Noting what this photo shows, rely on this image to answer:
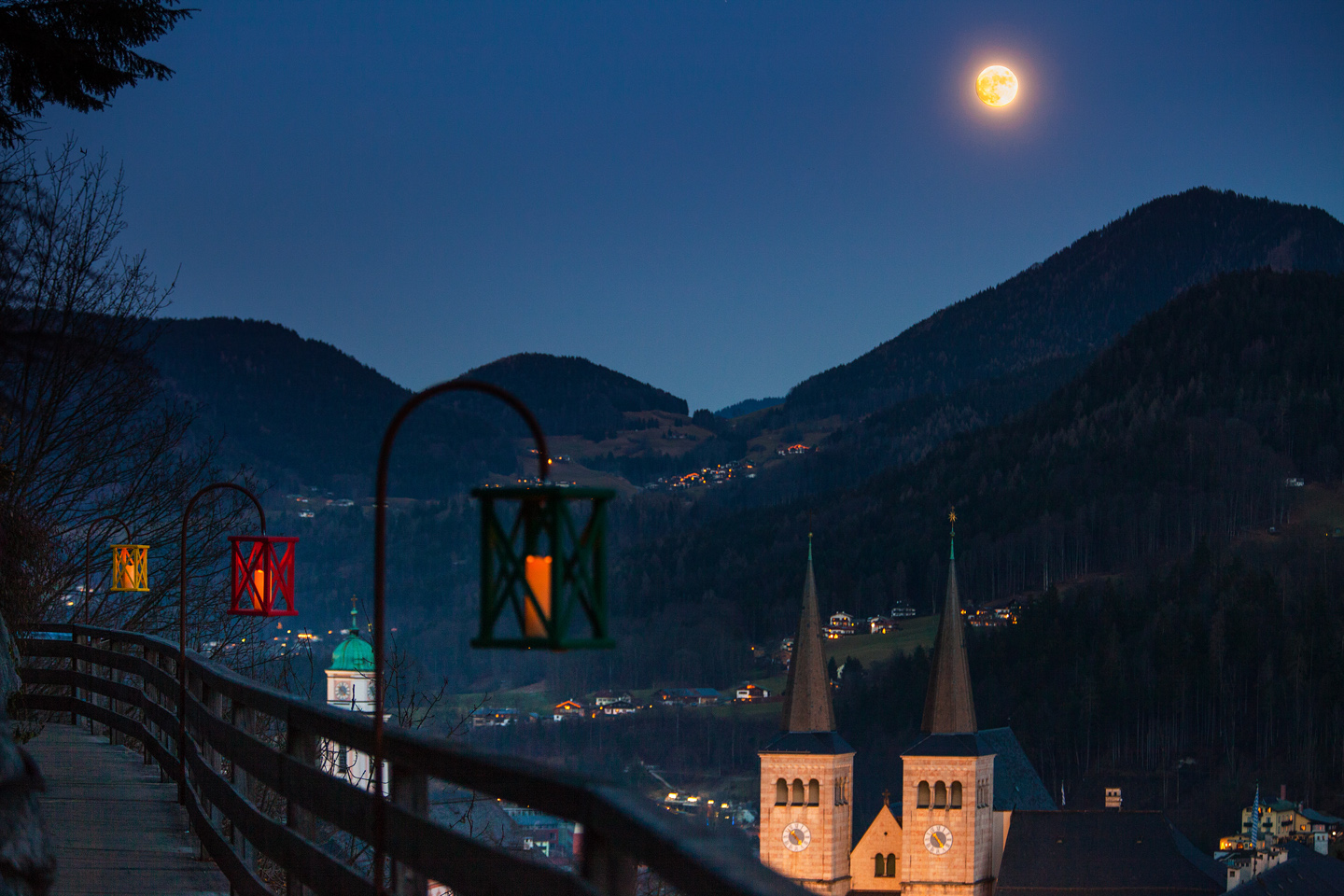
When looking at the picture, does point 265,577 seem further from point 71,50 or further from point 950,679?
point 950,679

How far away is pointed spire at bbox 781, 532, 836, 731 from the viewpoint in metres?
63.8

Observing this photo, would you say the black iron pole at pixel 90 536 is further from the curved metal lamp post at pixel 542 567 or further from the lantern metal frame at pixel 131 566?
the curved metal lamp post at pixel 542 567

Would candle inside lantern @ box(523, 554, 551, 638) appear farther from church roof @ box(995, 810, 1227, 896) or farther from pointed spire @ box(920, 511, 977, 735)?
church roof @ box(995, 810, 1227, 896)

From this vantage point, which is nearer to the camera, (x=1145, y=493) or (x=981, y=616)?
(x=981, y=616)

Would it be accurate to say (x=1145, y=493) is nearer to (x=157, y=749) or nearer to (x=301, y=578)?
(x=301, y=578)

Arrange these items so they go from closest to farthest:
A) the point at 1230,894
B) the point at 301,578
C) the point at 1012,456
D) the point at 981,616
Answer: the point at 1230,894, the point at 981,616, the point at 301,578, the point at 1012,456

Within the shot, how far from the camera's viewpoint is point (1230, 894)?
216 feet

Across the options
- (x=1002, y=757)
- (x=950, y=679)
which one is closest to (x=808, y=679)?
(x=950, y=679)

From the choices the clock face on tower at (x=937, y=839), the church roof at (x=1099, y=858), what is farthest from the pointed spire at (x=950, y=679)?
the church roof at (x=1099, y=858)

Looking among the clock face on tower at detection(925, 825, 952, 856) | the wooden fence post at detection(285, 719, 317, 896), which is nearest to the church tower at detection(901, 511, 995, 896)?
the clock face on tower at detection(925, 825, 952, 856)

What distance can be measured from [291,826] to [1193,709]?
13691cm

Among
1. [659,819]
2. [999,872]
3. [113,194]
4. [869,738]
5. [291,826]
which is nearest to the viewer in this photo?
[659,819]

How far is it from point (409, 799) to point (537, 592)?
1.08 m

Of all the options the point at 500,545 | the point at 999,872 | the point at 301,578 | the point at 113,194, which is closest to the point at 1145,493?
the point at 301,578
